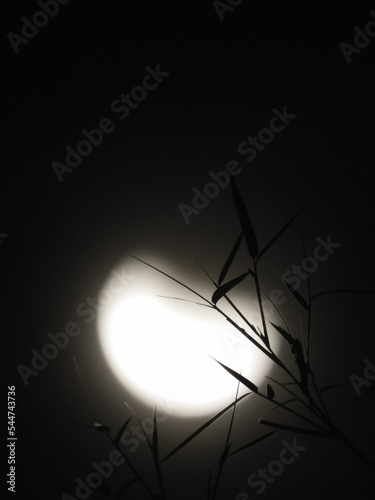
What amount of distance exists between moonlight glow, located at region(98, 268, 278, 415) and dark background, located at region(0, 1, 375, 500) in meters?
0.19

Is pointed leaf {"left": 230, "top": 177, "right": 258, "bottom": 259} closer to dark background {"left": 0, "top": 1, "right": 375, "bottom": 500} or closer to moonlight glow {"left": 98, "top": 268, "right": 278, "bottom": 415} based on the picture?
moonlight glow {"left": 98, "top": 268, "right": 278, "bottom": 415}

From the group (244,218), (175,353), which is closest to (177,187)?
(175,353)

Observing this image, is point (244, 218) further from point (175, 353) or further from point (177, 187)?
point (177, 187)

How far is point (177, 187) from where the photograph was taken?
4.13 ft

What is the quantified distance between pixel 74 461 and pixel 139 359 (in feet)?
1.50

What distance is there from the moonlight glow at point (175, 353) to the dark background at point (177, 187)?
19 cm

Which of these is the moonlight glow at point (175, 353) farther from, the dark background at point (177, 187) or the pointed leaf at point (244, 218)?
the pointed leaf at point (244, 218)

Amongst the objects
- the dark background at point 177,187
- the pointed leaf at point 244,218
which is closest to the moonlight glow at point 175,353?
the dark background at point 177,187

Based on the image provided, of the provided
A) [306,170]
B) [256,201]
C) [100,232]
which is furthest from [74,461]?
[306,170]

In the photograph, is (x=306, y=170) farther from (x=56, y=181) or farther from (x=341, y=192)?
(x=56, y=181)

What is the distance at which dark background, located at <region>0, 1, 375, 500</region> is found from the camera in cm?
121

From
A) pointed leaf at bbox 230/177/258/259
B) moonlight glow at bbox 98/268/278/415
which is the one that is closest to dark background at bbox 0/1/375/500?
moonlight glow at bbox 98/268/278/415

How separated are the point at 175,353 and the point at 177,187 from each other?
485mm

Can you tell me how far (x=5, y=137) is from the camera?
4.28 feet
